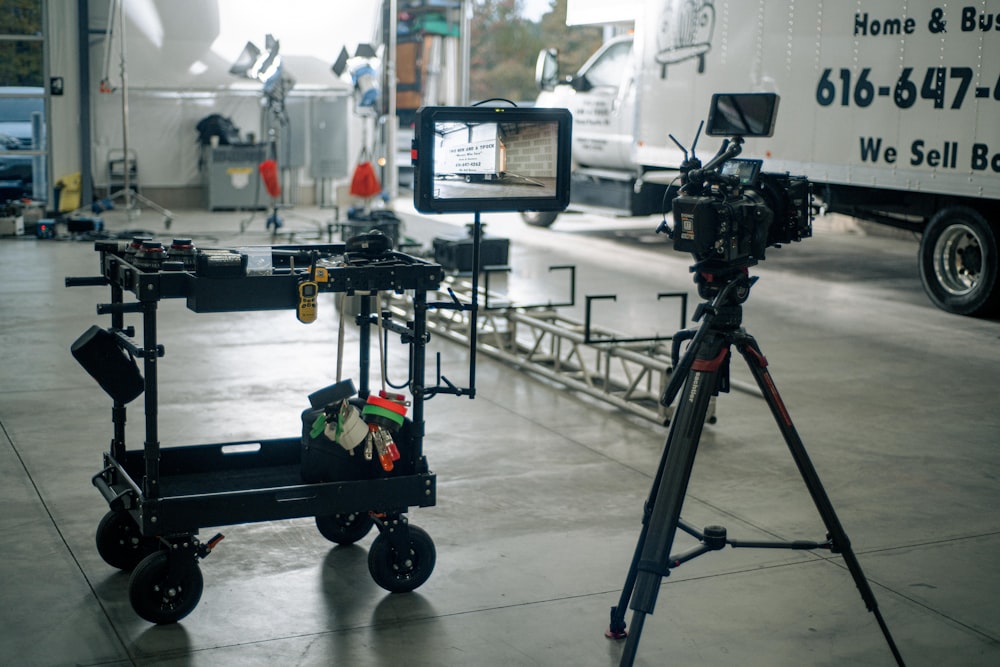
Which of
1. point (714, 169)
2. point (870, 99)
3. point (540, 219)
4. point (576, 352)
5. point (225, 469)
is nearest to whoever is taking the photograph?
point (714, 169)

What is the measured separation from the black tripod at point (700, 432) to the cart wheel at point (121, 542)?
1941 millimetres

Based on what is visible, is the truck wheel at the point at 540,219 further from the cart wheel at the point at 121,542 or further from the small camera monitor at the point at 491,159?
the cart wheel at the point at 121,542

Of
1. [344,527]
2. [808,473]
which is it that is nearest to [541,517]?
[344,527]

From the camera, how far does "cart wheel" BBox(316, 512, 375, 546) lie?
5027mm

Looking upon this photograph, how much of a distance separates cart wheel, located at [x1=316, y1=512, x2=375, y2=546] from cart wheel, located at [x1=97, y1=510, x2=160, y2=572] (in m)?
0.69

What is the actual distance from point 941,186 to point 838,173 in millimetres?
1263

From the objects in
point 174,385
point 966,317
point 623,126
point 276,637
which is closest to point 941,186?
point 966,317

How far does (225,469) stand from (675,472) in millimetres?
2000

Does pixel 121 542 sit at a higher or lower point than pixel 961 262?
lower

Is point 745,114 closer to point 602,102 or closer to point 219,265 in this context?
point 219,265

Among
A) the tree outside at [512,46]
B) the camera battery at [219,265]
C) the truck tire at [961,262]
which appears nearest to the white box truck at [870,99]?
the truck tire at [961,262]

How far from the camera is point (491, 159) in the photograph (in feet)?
15.6

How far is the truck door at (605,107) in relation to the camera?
15.5 meters

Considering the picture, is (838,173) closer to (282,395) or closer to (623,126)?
(623,126)
